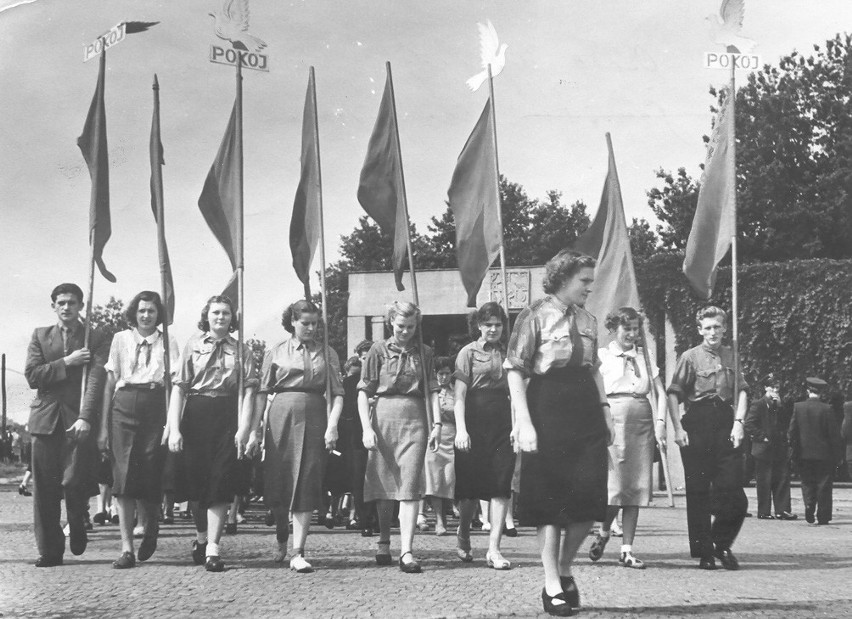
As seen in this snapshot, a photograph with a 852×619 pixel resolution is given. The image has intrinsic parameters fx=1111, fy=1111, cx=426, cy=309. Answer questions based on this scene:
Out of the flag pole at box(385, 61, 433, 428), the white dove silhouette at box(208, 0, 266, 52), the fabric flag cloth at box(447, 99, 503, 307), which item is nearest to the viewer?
the flag pole at box(385, 61, 433, 428)

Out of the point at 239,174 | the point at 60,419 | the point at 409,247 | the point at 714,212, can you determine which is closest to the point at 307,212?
the point at 239,174

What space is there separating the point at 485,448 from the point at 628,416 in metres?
1.14

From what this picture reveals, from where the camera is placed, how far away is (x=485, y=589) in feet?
21.8

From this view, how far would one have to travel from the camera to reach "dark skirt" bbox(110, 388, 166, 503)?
25.9 ft

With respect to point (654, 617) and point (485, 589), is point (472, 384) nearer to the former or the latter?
point (485, 589)

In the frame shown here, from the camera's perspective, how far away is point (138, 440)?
794cm

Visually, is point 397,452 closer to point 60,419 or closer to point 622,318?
point 622,318

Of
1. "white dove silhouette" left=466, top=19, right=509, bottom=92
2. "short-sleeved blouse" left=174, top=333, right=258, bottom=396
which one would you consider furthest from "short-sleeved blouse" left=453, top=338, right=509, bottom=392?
"white dove silhouette" left=466, top=19, right=509, bottom=92

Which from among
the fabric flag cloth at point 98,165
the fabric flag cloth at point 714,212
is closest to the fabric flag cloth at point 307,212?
the fabric flag cloth at point 98,165

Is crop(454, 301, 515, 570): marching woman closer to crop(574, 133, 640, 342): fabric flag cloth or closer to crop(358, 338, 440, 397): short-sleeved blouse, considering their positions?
crop(358, 338, 440, 397): short-sleeved blouse

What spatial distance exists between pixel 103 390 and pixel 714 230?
18.7ft

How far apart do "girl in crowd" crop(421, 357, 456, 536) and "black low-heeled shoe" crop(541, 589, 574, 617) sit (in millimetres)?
3992

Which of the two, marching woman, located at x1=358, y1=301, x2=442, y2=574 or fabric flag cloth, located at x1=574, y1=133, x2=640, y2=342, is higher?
fabric flag cloth, located at x1=574, y1=133, x2=640, y2=342

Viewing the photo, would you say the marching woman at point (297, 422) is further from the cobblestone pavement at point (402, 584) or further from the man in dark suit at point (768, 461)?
the man in dark suit at point (768, 461)
